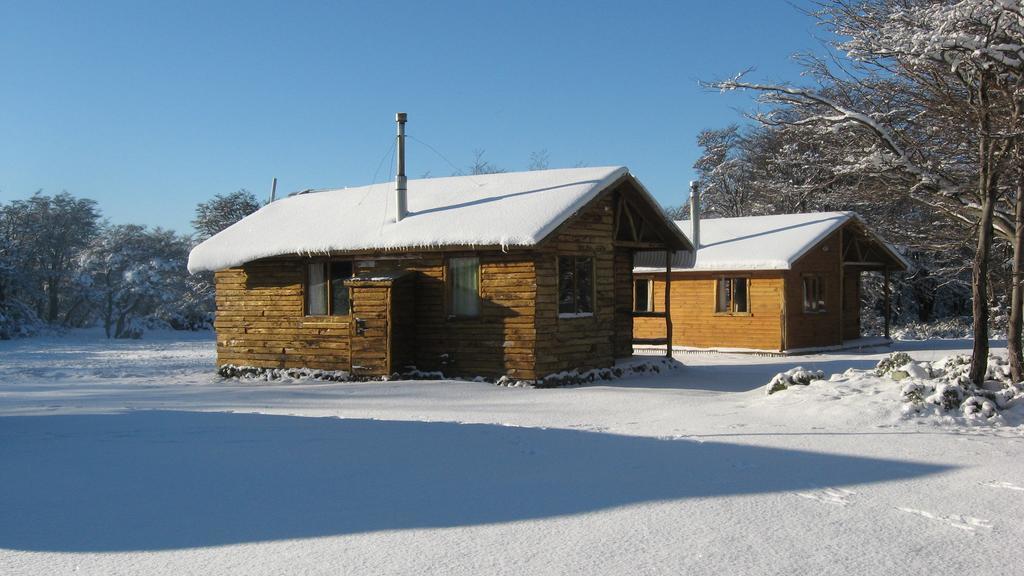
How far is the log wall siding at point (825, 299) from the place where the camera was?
24531 millimetres

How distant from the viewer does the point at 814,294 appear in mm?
26000

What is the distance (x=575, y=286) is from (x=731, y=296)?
9.95m

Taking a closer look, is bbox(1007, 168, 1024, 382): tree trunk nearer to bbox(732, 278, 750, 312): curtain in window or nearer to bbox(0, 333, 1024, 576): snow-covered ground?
bbox(0, 333, 1024, 576): snow-covered ground

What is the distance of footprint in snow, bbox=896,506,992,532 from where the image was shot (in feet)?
19.3

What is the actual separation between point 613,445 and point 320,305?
35.6ft

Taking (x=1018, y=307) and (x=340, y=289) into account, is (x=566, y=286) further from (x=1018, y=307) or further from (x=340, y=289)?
(x=1018, y=307)

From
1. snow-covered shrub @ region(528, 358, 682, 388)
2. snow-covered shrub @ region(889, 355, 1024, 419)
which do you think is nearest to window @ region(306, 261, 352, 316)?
snow-covered shrub @ region(528, 358, 682, 388)

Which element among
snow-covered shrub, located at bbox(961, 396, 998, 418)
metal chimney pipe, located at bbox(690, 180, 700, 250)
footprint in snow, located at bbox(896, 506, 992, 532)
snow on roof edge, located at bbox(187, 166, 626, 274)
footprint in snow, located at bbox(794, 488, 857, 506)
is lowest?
footprint in snow, located at bbox(896, 506, 992, 532)

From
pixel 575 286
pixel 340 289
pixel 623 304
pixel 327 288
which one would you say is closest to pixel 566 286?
pixel 575 286

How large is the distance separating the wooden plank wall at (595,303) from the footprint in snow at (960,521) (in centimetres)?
997

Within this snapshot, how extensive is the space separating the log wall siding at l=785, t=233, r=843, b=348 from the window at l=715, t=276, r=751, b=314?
1304mm

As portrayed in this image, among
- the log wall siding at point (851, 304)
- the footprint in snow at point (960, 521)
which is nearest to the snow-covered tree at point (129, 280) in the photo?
the log wall siding at point (851, 304)

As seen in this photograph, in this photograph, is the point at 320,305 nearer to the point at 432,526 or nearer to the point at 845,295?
the point at 432,526

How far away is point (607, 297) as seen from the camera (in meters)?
17.7
